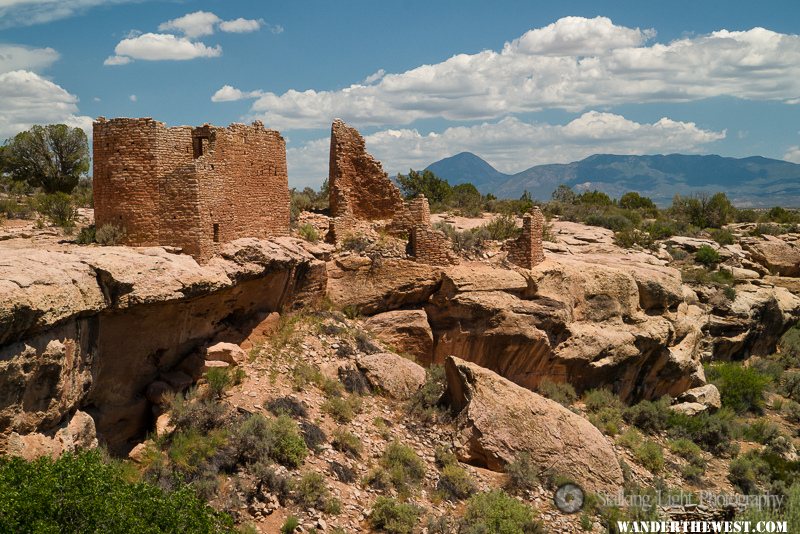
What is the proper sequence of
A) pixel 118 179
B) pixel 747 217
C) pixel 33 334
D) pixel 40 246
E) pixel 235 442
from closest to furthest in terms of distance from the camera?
pixel 33 334 < pixel 235 442 < pixel 40 246 < pixel 118 179 < pixel 747 217

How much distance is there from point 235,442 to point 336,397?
3.02 m

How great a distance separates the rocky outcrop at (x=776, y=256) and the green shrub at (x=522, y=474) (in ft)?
73.1

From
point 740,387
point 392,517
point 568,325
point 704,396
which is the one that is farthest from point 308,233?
point 740,387

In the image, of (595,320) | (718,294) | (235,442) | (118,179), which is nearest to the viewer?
(235,442)

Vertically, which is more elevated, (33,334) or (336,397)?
(33,334)

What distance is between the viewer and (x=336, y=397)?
1547 cm

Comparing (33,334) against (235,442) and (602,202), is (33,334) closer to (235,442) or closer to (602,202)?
(235,442)

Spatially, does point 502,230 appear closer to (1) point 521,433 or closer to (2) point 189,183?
(1) point 521,433

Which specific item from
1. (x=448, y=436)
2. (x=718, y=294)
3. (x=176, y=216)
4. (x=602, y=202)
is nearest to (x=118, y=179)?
(x=176, y=216)

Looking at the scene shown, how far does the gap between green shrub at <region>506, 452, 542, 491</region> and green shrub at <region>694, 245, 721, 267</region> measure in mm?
17175

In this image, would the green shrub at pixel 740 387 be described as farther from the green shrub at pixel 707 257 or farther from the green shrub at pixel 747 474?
the green shrub at pixel 707 257

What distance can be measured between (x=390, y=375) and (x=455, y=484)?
3533 millimetres

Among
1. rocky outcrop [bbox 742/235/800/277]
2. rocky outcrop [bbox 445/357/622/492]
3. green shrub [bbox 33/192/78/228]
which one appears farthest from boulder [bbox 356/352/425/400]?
rocky outcrop [bbox 742/235/800/277]

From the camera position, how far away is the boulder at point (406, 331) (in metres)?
18.8
